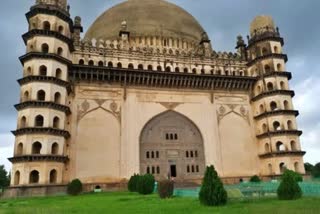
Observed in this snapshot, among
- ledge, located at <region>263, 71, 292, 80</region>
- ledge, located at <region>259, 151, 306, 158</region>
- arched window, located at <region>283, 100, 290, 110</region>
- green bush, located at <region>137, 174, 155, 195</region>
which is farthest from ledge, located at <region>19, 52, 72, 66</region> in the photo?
arched window, located at <region>283, 100, 290, 110</region>

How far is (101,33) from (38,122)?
1394 cm

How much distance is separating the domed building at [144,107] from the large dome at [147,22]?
243 millimetres

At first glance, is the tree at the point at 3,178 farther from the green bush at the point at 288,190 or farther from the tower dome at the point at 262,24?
the green bush at the point at 288,190

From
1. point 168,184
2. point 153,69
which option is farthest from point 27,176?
point 153,69

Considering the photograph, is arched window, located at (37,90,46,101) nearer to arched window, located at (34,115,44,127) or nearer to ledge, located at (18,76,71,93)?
ledge, located at (18,76,71,93)

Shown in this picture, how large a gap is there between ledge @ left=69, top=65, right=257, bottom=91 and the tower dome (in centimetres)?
586

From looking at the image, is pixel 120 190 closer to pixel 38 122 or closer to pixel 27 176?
pixel 27 176

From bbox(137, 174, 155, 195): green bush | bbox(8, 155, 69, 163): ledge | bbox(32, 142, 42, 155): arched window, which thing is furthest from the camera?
bbox(32, 142, 42, 155): arched window

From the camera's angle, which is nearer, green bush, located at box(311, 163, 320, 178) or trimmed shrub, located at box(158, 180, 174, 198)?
trimmed shrub, located at box(158, 180, 174, 198)

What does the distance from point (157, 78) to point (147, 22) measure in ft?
29.5

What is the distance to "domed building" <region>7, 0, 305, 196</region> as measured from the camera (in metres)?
23.1

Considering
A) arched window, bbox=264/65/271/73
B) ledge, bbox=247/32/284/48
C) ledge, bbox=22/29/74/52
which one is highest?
ledge, bbox=247/32/284/48

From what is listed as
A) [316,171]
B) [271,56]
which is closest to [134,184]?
[271,56]

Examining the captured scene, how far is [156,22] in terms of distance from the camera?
34.1 metres
